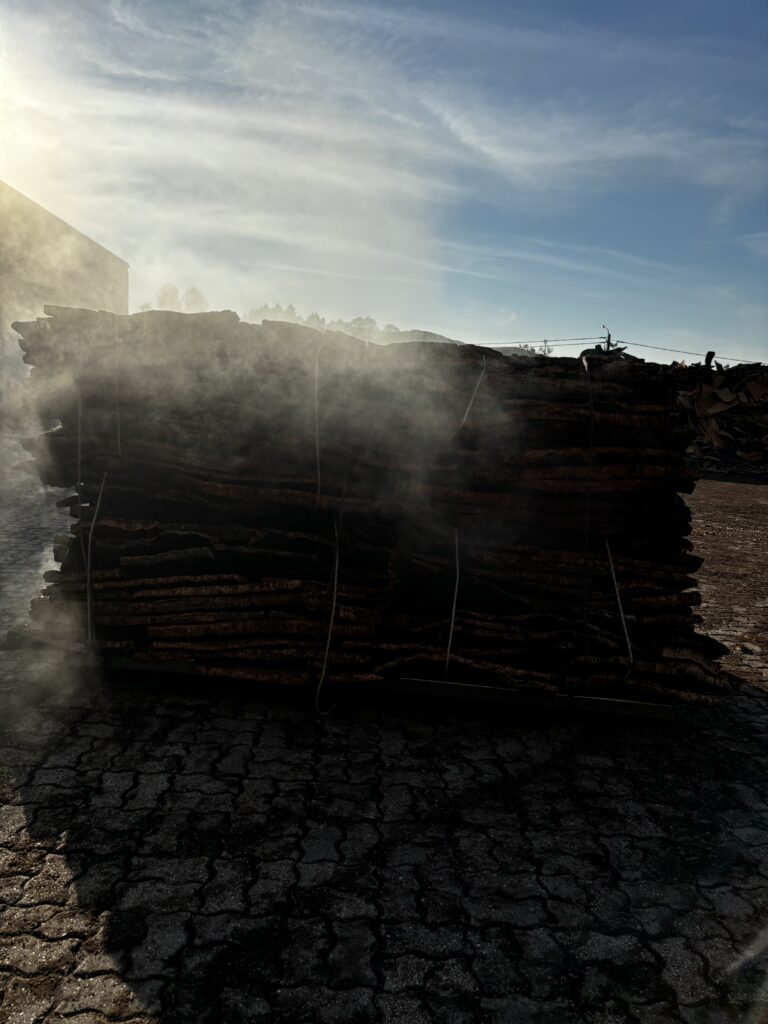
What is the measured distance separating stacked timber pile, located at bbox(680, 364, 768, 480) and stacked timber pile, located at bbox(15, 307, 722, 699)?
16.4 metres

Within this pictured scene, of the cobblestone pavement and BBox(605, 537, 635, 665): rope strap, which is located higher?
BBox(605, 537, 635, 665): rope strap

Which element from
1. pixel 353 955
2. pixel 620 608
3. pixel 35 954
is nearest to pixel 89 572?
pixel 35 954

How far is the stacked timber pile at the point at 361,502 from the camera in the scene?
396 cm

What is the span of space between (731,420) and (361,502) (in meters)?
19.5

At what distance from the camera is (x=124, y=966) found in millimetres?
2127

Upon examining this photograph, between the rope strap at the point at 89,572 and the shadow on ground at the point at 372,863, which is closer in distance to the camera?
the shadow on ground at the point at 372,863

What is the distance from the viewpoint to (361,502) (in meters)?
4.08

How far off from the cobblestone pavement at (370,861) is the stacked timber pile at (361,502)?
391mm

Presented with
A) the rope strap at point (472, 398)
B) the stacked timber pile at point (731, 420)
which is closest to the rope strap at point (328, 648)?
the rope strap at point (472, 398)

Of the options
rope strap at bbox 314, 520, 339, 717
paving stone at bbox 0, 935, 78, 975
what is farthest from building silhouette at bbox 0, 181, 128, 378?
paving stone at bbox 0, 935, 78, 975

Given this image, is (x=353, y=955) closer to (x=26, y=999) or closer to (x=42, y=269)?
(x=26, y=999)

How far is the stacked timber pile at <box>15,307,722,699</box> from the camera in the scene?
13.0 ft

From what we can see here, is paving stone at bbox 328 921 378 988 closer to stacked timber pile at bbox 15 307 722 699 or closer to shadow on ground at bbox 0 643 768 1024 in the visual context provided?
shadow on ground at bbox 0 643 768 1024

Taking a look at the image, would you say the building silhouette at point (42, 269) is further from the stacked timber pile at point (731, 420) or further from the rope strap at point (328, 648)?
the stacked timber pile at point (731, 420)
